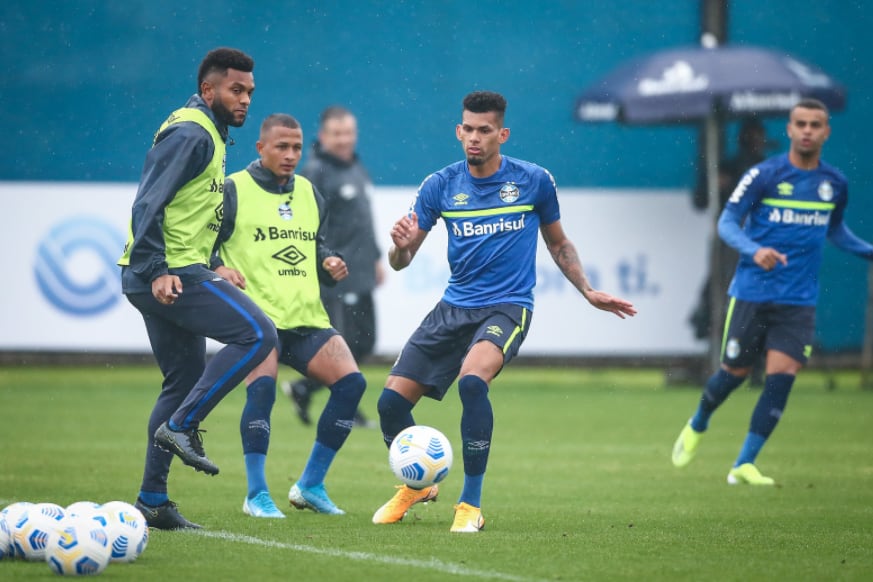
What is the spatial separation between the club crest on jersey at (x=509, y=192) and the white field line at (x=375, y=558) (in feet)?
7.54

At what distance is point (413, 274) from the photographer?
1855 cm

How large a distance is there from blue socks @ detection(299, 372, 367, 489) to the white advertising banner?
957 centimetres

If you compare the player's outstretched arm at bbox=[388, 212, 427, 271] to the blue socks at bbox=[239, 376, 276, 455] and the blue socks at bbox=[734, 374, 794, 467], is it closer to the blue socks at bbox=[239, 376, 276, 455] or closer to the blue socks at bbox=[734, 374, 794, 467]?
the blue socks at bbox=[239, 376, 276, 455]

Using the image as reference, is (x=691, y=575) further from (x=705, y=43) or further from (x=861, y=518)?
(x=705, y=43)

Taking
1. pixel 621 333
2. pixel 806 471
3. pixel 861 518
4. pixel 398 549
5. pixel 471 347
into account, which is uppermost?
pixel 471 347

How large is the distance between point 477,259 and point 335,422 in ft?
4.26

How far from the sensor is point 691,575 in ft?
20.9

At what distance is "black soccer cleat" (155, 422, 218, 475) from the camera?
7.13 metres

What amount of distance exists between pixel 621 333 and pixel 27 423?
26.2ft

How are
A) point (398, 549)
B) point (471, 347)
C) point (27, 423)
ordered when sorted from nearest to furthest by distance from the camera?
point (398, 549)
point (471, 347)
point (27, 423)

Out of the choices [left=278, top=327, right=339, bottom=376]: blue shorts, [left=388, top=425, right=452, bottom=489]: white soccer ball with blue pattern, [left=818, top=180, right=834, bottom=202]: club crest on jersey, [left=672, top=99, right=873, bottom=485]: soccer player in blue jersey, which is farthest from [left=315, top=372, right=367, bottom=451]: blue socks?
[left=818, top=180, right=834, bottom=202]: club crest on jersey

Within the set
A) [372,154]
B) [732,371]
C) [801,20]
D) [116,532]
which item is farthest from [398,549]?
[801,20]

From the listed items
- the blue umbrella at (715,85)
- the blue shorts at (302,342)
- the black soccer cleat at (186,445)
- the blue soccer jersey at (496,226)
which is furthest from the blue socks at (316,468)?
the blue umbrella at (715,85)

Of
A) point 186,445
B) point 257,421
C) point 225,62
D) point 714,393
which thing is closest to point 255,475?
point 257,421
